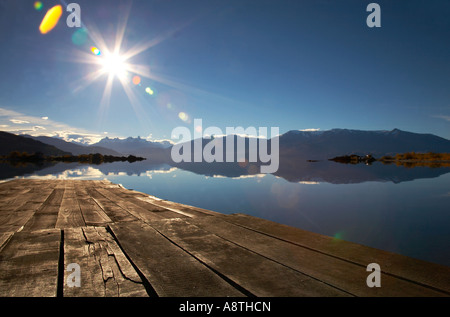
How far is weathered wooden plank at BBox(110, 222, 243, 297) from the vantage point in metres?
2.17

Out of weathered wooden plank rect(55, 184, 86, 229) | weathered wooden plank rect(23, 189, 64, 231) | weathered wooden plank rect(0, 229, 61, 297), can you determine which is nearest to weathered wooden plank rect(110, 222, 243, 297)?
weathered wooden plank rect(0, 229, 61, 297)

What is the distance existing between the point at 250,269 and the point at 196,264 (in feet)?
1.99

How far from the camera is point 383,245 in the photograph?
8016 millimetres

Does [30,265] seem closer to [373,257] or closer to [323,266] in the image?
[323,266]

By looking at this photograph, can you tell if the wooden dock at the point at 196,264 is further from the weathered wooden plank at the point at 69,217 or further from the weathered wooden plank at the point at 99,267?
the weathered wooden plank at the point at 69,217

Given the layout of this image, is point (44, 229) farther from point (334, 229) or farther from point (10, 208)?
point (334, 229)

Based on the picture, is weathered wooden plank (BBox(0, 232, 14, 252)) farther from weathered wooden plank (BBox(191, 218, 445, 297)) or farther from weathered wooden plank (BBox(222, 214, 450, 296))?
weathered wooden plank (BBox(222, 214, 450, 296))

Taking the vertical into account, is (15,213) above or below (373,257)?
below

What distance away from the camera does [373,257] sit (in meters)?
2.96

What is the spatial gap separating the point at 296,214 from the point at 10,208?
10.8 m

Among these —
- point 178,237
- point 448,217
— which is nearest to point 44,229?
point 178,237

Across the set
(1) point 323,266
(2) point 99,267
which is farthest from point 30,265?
(1) point 323,266

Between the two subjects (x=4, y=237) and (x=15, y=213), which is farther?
(x=15, y=213)

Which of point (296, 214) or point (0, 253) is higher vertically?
point (0, 253)
